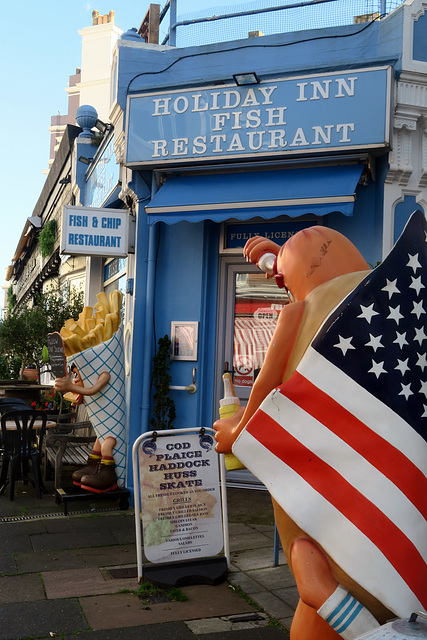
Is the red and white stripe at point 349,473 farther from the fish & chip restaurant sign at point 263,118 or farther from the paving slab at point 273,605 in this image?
the fish & chip restaurant sign at point 263,118

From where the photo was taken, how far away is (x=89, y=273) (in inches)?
467

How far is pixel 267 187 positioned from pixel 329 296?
169 inches

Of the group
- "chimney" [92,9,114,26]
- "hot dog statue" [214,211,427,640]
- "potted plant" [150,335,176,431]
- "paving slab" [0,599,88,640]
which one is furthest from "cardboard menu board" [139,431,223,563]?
"chimney" [92,9,114,26]

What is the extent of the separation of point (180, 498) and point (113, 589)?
764mm

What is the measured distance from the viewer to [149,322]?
7.29m

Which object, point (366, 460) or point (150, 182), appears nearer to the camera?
point (366, 460)

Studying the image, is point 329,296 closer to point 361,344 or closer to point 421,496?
point 361,344

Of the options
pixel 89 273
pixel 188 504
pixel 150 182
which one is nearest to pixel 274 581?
pixel 188 504

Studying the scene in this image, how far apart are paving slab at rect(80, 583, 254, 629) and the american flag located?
83.0 inches

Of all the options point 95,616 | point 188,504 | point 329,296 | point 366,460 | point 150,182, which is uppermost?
point 150,182

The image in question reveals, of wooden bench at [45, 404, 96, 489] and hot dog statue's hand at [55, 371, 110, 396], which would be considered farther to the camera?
wooden bench at [45, 404, 96, 489]

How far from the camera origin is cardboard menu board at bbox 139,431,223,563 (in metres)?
4.47

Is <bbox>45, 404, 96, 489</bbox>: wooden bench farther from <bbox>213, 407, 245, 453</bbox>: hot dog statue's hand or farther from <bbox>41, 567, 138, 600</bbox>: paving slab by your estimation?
<bbox>213, 407, 245, 453</bbox>: hot dog statue's hand

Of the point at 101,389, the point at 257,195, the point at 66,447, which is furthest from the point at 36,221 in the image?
the point at 257,195
